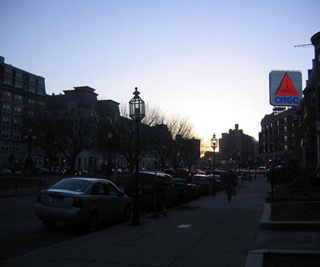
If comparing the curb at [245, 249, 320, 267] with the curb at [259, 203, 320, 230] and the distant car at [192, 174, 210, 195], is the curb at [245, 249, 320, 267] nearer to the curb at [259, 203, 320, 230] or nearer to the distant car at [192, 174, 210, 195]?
the curb at [259, 203, 320, 230]

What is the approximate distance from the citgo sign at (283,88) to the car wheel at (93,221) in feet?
20.8

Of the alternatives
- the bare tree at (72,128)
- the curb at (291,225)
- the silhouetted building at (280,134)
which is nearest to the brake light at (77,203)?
the curb at (291,225)

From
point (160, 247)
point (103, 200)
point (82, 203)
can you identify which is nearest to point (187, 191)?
point (103, 200)

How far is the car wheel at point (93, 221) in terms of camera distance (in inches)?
416

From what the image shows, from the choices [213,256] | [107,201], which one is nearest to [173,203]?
[107,201]

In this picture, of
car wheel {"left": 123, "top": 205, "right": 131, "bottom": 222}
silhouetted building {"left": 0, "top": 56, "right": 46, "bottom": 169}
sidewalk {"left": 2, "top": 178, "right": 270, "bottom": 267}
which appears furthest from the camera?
silhouetted building {"left": 0, "top": 56, "right": 46, "bottom": 169}

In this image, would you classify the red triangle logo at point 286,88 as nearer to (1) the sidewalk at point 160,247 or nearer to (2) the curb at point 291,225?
(2) the curb at point 291,225

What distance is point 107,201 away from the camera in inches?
453

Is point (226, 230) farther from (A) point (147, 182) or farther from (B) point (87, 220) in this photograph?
(A) point (147, 182)

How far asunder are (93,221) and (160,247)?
3192 mm

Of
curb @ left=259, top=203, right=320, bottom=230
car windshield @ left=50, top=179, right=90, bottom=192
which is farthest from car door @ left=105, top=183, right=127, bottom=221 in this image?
curb @ left=259, top=203, right=320, bottom=230

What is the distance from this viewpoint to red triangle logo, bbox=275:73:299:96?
37.3 feet

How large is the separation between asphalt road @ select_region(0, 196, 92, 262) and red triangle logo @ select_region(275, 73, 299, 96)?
730 cm

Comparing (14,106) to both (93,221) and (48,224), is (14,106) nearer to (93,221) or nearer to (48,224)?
(48,224)
